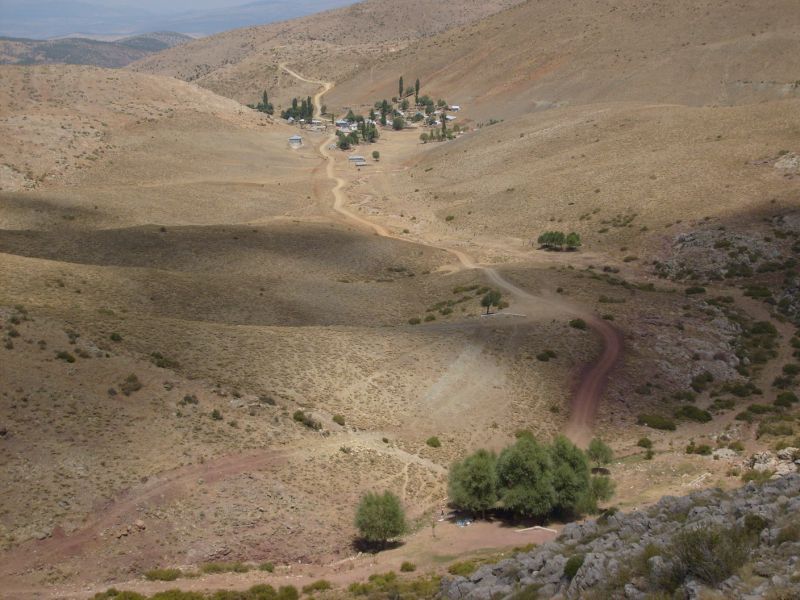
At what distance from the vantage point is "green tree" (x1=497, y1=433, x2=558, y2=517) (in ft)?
99.1

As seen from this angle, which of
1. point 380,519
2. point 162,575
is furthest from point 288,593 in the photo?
point 380,519

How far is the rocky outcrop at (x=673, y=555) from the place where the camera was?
15281 mm

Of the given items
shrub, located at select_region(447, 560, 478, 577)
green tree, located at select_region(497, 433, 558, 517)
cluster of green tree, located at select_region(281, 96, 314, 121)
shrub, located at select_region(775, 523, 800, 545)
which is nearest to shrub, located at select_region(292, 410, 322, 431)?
green tree, located at select_region(497, 433, 558, 517)

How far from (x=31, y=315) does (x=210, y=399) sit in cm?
1071

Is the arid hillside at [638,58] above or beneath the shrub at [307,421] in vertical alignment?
above

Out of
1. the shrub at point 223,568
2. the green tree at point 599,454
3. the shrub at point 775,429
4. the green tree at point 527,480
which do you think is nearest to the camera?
the shrub at point 223,568

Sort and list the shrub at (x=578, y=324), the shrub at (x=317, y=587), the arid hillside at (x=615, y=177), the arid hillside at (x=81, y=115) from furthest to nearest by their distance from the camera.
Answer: the arid hillside at (x=81, y=115), the arid hillside at (x=615, y=177), the shrub at (x=578, y=324), the shrub at (x=317, y=587)

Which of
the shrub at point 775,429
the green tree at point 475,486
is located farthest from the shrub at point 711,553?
the shrub at point 775,429

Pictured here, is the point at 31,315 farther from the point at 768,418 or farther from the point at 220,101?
the point at 220,101

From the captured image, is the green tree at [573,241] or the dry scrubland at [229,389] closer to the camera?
the dry scrubland at [229,389]

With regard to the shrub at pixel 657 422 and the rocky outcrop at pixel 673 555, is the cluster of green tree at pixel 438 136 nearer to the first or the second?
the shrub at pixel 657 422

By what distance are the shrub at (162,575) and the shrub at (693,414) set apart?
2701cm

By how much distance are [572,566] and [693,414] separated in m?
25.5

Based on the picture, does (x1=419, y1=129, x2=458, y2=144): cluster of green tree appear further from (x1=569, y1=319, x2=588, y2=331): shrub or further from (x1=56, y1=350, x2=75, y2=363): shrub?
(x1=56, y1=350, x2=75, y2=363): shrub
